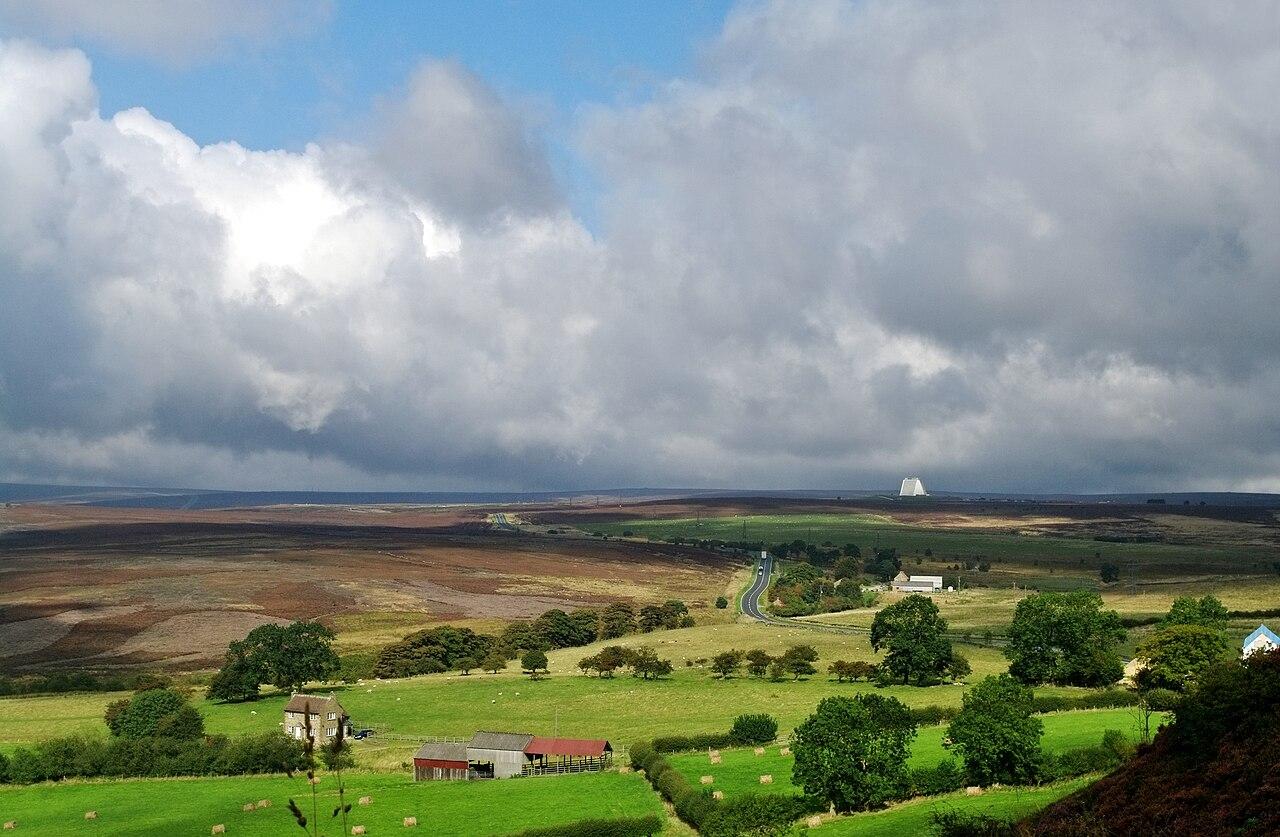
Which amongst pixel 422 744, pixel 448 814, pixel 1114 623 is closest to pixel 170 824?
pixel 448 814

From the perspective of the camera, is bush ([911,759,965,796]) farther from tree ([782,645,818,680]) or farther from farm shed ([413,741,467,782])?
tree ([782,645,818,680])

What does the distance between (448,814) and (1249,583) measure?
17942 centimetres

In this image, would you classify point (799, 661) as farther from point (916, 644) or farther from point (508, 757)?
point (508, 757)

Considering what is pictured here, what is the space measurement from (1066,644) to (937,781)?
46.4 meters

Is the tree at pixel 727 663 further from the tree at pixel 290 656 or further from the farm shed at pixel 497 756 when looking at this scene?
the tree at pixel 290 656

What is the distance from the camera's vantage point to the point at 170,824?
6425cm

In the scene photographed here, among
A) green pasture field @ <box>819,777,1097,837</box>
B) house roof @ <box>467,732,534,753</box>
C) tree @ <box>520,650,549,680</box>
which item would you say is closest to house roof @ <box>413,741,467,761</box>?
house roof @ <box>467,732,534,753</box>

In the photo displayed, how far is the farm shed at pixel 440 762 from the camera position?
7725 centimetres

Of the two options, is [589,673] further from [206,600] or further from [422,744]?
[206,600]

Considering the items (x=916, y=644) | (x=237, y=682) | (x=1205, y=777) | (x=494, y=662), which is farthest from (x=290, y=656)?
(x=1205, y=777)

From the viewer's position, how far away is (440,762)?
78.1 m

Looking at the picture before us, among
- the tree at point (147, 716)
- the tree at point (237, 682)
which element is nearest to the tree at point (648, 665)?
the tree at point (237, 682)

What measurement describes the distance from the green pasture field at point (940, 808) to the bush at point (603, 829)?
32.3 ft

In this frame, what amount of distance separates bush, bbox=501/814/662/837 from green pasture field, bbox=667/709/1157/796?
570 cm
